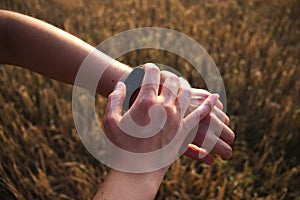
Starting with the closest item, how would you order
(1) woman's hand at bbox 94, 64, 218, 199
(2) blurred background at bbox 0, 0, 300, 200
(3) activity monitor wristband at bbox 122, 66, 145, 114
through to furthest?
(1) woman's hand at bbox 94, 64, 218, 199, (3) activity monitor wristband at bbox 122, 66, 145, 114, (2) blurred background at bbox 0, 0, 300, 200

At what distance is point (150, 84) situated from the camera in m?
0.67

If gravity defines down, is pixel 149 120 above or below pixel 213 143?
→ above

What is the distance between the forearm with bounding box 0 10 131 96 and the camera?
815 millimetres

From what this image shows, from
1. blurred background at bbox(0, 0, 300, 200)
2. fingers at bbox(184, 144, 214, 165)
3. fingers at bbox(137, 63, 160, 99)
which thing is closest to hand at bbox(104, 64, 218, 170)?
fingers at bbox(137, 63, 160, 99)

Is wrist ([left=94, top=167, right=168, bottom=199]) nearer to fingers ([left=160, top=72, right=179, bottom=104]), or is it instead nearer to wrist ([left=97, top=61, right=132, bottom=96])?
fingers ([left=160, top=72, right=179, bottom=104])

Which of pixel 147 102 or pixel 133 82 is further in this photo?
pixel 133 82

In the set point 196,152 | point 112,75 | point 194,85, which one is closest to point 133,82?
point 112,75

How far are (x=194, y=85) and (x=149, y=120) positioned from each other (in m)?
1.05

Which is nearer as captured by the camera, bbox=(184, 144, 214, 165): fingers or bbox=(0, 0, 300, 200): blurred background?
bbox=(184, 144, 214, 165): fingers

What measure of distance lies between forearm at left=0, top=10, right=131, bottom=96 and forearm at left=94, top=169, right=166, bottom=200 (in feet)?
0.94

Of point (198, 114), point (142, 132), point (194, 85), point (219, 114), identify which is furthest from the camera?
point (194, 85)

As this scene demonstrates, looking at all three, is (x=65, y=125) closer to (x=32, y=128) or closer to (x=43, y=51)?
(x=32, y=128)

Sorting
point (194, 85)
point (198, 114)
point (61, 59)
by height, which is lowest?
point (194, 85)

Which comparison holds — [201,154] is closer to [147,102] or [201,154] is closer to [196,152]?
[196,152]
